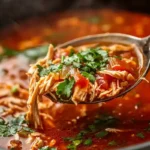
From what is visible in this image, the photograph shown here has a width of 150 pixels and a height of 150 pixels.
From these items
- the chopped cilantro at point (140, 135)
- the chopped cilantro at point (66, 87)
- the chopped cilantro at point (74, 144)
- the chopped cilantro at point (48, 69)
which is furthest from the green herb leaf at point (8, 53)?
the chopped cilantro at point (140, 135)

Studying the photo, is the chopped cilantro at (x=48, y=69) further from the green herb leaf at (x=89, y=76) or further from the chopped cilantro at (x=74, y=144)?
the chopped cilantro at (x=74, y=144)

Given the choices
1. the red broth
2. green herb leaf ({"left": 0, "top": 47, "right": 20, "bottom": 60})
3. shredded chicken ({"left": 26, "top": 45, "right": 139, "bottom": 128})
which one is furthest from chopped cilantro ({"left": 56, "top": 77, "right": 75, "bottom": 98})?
green herb leaf ({"left": 0, "top": 47, "right": 20, "bottom": 60})

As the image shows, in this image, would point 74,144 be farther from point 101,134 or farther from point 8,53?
point 8,53

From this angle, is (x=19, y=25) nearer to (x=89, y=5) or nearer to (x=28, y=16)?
(x=28, y=16)

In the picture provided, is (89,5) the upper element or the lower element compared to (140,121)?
upper

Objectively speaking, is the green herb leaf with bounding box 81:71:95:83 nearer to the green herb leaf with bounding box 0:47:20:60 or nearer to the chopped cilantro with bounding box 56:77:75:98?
the chopped cilantro with bounding box 56:77:75:98

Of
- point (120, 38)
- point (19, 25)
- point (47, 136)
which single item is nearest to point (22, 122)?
point (47, 136)
